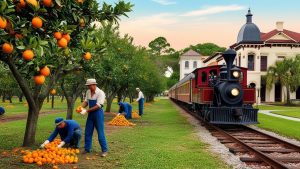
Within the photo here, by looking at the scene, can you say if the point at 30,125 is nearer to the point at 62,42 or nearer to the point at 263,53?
the point at 62,42

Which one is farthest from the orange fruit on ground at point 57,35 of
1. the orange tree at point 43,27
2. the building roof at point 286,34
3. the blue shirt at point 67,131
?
the building roof at point 286,34

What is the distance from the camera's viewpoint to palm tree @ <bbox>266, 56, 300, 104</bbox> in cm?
5219

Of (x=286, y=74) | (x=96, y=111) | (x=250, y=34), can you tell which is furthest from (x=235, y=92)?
(x=250, y=34)

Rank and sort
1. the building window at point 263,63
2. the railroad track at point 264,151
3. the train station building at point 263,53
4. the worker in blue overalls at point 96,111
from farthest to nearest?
the building window at point 263,63
the train station building at point 263,53
the worker in blue overalls at point 96,111
the railroad track at point 264,151

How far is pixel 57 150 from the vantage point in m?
9.70

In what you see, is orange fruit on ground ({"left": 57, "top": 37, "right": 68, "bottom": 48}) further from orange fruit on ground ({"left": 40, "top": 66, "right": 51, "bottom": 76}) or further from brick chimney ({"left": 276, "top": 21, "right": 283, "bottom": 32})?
brick chimney ({"left": 276, "top": 21, "right": 283, "bottom": 32})

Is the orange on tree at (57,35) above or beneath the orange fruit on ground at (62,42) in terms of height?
above

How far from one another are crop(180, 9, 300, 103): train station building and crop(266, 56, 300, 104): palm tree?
2.11 m

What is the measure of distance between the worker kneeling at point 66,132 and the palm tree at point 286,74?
45.3 m

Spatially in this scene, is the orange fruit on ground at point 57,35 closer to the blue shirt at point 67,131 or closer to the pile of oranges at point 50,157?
the pile of oranges at point 50,157

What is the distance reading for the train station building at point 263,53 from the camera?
5618 centimetres

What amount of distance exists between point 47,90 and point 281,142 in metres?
7.88

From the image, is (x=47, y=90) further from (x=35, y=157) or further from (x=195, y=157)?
(x=195, y=157)

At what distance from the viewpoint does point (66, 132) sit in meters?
11.2
